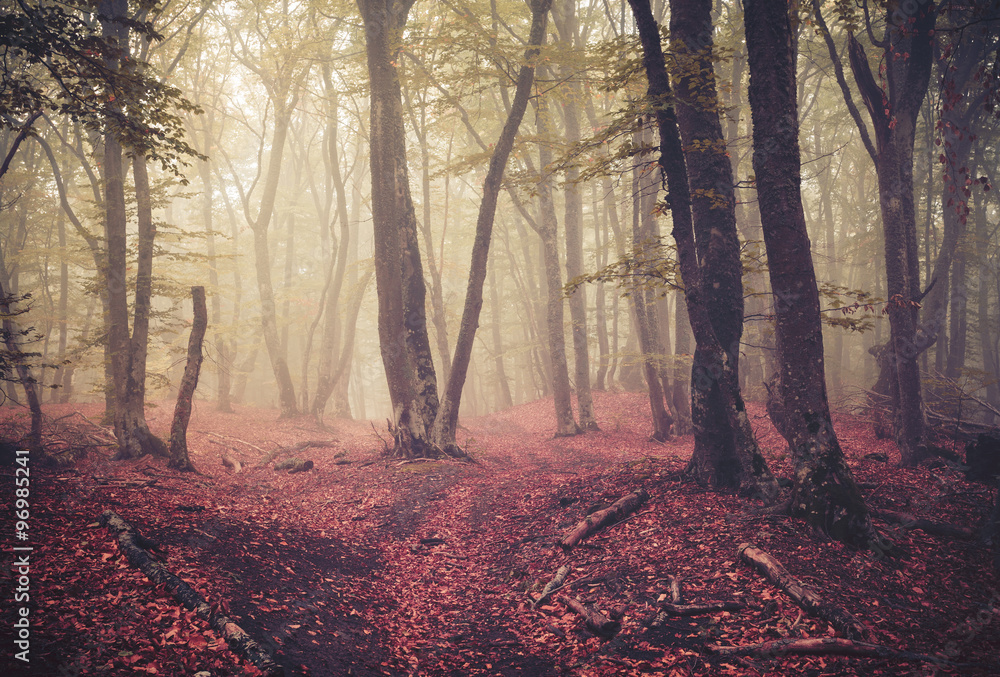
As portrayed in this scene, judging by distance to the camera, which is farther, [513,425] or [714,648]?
[513,425]

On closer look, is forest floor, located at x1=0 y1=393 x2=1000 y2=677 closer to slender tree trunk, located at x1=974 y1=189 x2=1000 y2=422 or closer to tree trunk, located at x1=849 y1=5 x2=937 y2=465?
tree trunk, located at x1=849 y1=5 x2=937 y2=465

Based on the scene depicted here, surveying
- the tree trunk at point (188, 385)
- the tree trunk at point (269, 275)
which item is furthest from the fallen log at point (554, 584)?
the tree trunk at point (269, 275)

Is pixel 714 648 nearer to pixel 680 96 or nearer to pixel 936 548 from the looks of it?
pixel 936 548

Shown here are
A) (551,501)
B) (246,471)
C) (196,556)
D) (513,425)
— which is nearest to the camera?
(196,556)

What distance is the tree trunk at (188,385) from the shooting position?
10.1m

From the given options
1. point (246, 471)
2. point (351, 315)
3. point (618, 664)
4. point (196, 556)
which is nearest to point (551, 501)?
point (618, 664)

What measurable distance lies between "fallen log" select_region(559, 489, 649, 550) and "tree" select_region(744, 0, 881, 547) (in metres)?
1.97

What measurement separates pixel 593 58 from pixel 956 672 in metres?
11.3

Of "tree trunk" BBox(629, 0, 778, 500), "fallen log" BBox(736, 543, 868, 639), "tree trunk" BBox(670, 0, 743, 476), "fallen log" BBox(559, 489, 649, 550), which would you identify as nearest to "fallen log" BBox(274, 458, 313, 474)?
"fallen log" BBox(559, 489, 649, 550)

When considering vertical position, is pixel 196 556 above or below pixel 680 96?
below

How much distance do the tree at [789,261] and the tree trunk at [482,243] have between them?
6246 millimetres

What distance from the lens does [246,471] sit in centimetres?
1181

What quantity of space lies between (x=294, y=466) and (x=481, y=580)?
24.4ft

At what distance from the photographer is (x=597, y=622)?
187 inches
